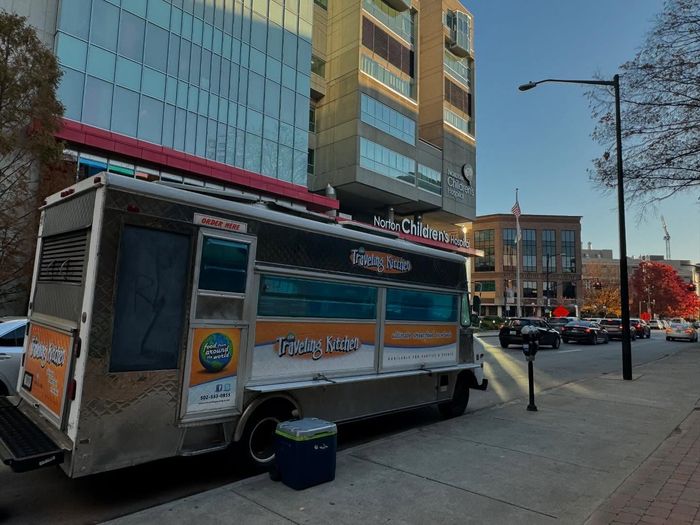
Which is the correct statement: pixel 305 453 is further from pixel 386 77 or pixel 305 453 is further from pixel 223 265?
pixel 386 77

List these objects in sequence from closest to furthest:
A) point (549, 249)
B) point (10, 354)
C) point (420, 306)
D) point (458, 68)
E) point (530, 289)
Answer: point (420, 306)
point (10, 354)
point (458, 68)
point (530, 289)
point (549, 249)

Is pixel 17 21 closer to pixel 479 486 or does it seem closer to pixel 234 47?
pixel 479 486

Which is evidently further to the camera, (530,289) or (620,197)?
(530,289)

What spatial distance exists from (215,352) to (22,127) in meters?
12.3

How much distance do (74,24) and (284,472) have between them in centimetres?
2547

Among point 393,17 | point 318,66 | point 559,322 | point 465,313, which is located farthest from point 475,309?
point 393,17

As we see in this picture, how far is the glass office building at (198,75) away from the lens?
2297 cm

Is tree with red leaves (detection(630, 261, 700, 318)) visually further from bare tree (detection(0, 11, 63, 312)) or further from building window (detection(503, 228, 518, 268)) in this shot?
bare tree (detection(0, 11, 63, 312))

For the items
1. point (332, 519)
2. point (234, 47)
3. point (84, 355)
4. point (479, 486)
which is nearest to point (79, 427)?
point (84, 355)

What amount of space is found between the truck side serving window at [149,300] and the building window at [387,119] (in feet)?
123

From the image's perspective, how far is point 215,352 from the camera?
15.4 ft

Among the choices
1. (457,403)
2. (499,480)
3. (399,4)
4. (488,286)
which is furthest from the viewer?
(488,286)

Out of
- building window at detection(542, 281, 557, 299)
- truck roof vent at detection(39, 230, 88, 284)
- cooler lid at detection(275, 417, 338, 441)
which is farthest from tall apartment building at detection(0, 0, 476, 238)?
building window at detection(542, 281, 557, 299)

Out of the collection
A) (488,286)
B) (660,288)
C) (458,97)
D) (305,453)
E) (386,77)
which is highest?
(458,97)
